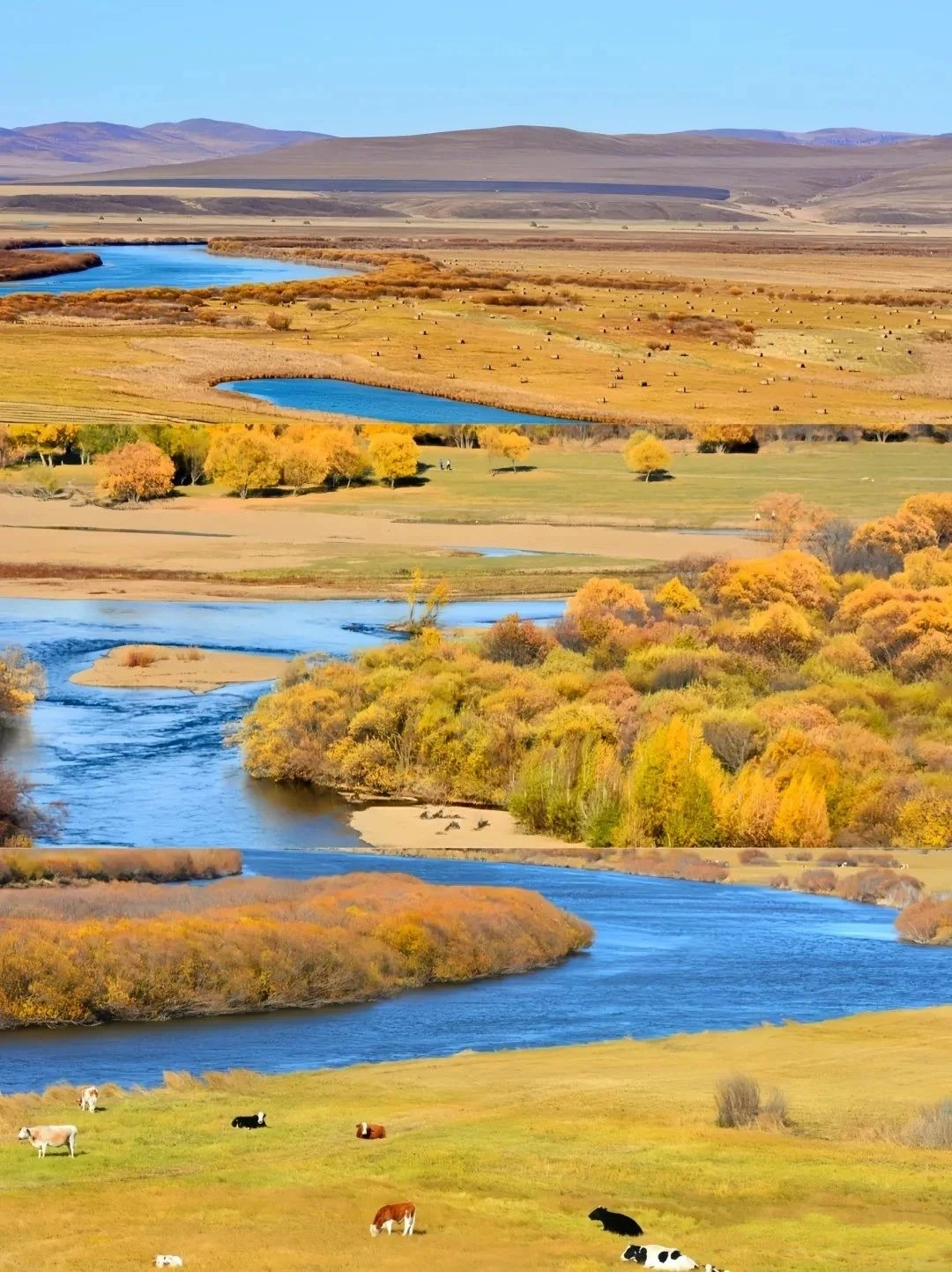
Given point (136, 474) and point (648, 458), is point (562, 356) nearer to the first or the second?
point (648, 458)

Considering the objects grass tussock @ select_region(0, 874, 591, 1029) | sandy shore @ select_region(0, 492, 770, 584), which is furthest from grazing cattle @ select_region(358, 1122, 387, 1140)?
sandy shore @ select_region(0, 492, 770, 584)

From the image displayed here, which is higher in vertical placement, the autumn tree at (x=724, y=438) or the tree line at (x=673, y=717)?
the autumn tree at (x=724, y=438)

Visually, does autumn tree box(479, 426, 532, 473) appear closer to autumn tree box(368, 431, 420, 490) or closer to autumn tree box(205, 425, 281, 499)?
autumn tree box(368, 431, 420, 490)

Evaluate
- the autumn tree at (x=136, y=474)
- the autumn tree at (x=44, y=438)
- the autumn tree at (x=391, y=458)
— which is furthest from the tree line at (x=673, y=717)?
the autumn tree at (x=44, y=438)

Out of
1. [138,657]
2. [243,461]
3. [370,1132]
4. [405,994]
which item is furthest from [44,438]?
[370,1132]

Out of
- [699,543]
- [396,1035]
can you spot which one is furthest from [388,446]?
[396,1035]

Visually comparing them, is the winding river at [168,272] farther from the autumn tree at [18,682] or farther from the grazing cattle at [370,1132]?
the grazing cattle at [370,1132]

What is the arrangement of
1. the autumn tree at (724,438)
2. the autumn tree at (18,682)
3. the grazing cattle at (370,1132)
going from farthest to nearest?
the autumn tree at (724,438)
the autumn tree at (18,682)
the grazing cattle at (370,1132)
